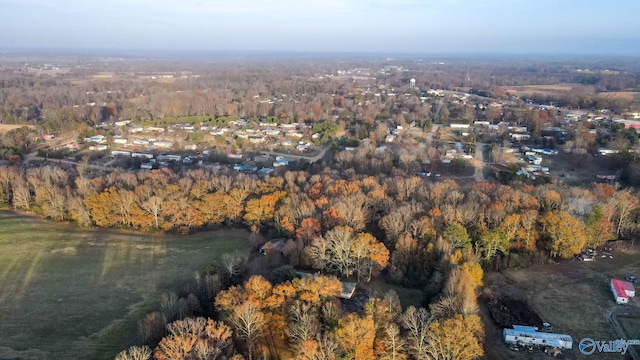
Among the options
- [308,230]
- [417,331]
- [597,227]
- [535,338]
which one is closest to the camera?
[417,331]

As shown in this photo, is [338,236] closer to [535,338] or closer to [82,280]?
[535,338]

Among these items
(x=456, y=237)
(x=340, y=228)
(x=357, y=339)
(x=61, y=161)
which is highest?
(x=340, y=228)

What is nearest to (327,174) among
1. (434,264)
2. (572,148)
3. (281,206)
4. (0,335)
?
(281,206)

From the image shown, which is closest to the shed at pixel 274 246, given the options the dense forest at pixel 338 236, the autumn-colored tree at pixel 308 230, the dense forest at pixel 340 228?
the dense forest at pixel 340 228

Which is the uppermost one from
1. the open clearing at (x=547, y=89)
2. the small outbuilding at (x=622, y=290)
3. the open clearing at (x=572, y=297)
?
the open clearing at (x=547, y=89)

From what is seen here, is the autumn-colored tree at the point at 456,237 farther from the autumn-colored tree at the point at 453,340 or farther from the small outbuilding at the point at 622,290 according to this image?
Answer: the autumn-colored tree at the point at 453,340

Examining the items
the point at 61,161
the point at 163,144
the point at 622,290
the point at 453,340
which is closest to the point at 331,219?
the point at 453,340

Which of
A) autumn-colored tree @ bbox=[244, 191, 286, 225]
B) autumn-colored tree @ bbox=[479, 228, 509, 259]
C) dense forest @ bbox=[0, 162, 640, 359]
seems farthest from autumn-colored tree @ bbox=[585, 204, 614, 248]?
autumn-colored tree @ bbox=[244, 191, 286, 225]
